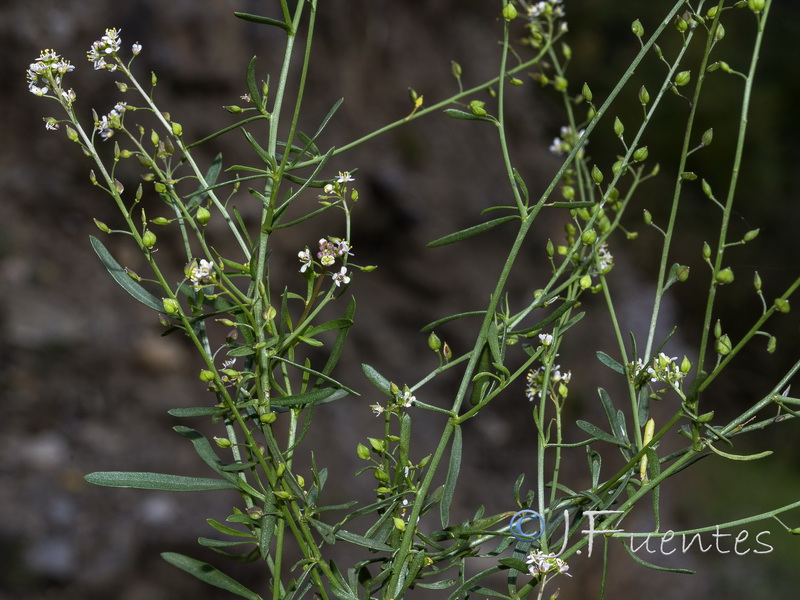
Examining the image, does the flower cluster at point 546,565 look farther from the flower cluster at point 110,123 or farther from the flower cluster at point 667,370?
the flower cluster at point 110,123

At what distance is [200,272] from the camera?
1.42 ft

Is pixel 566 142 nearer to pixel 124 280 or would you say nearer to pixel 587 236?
pixel 587 236

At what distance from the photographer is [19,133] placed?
7.02 ft

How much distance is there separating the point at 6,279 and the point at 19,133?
44 centimetres

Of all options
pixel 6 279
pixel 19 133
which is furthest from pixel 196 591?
pixel 19 133

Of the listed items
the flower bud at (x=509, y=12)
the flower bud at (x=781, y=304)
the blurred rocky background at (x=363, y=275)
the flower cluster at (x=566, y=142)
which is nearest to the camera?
the flower bud at (x=781, y=304)

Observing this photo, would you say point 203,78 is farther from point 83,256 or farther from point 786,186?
point 786,186

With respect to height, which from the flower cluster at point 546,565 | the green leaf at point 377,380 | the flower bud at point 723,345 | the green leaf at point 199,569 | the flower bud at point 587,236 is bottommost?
the green leaf at point 199,569

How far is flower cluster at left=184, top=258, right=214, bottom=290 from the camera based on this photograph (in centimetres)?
43

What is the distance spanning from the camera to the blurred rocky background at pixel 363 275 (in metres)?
1.79

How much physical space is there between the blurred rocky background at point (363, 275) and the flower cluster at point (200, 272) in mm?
1451

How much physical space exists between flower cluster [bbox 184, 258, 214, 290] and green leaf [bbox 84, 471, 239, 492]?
0.12 m

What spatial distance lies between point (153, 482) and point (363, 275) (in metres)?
1.83

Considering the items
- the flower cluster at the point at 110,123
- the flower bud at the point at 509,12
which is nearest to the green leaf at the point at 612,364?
the flower bud at the point at 509,12
